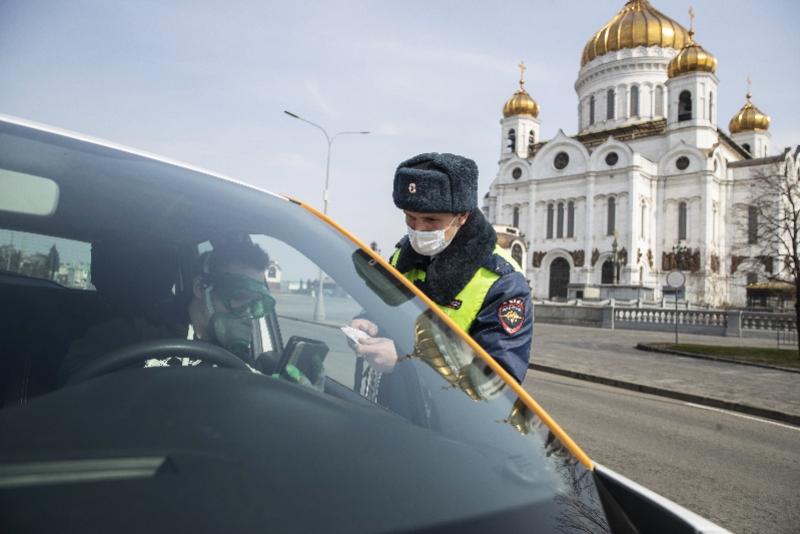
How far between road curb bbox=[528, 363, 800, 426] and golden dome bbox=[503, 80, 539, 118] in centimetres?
5581

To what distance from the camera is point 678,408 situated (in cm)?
752

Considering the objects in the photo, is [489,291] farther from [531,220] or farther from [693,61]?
[693,61]

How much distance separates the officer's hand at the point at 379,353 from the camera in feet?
3.87

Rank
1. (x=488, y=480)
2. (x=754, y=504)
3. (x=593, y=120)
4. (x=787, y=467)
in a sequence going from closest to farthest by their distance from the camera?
(x=488, y=480) < (x=754, y=504) < (x=787, y=467) < (x=593, y=120)

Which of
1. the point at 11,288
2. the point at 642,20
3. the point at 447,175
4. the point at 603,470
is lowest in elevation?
the point at 603,470

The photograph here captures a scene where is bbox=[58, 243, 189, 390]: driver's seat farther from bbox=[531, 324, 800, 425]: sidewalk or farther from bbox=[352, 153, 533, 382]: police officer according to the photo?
bbox=[531, 324, 800, 425]: sidewalk

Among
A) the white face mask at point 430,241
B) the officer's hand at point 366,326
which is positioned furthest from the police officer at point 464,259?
the officer's hand at point 366,326

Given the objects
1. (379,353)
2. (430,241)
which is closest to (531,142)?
(430,241)

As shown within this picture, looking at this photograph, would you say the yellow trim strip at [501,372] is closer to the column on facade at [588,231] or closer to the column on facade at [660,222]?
the column on facade at [588,231]

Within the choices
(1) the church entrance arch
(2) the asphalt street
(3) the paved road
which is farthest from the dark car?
(1) the church entrance arch

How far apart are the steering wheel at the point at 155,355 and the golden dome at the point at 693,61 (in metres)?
58.3

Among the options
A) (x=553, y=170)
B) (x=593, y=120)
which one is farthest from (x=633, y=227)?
(x=593, y=120)

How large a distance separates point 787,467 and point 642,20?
2395 inches

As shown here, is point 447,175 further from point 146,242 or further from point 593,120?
point 593,120
